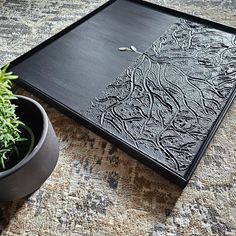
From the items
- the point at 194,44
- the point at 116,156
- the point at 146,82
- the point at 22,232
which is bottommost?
the point at 22,232

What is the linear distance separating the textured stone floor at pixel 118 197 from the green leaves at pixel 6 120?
0.19 metres

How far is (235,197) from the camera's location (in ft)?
2.71

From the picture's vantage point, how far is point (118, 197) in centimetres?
85

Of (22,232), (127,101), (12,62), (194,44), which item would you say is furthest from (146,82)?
(22,232)

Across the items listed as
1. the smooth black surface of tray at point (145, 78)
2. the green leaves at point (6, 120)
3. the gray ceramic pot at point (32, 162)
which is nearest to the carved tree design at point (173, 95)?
the smooth black surface of tray at point (145, 78)

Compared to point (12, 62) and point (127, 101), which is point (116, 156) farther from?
point (12, 62)

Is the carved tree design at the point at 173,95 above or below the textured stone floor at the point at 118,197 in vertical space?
above

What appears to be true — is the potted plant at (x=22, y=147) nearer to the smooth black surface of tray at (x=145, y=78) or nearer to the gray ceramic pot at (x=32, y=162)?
the gray ceramic pot at (x=32, y=162)

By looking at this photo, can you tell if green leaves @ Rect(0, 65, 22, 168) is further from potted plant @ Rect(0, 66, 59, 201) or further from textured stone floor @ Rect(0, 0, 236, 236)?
textured stone floor @ Rect(0, 0, 236, 236)

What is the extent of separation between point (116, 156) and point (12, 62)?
620mm

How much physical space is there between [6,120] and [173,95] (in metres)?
0.60

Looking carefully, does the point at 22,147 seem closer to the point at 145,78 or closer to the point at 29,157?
the point at 29,157

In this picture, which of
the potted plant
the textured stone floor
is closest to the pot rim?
the potted plant

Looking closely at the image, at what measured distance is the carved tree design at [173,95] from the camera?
919mm
